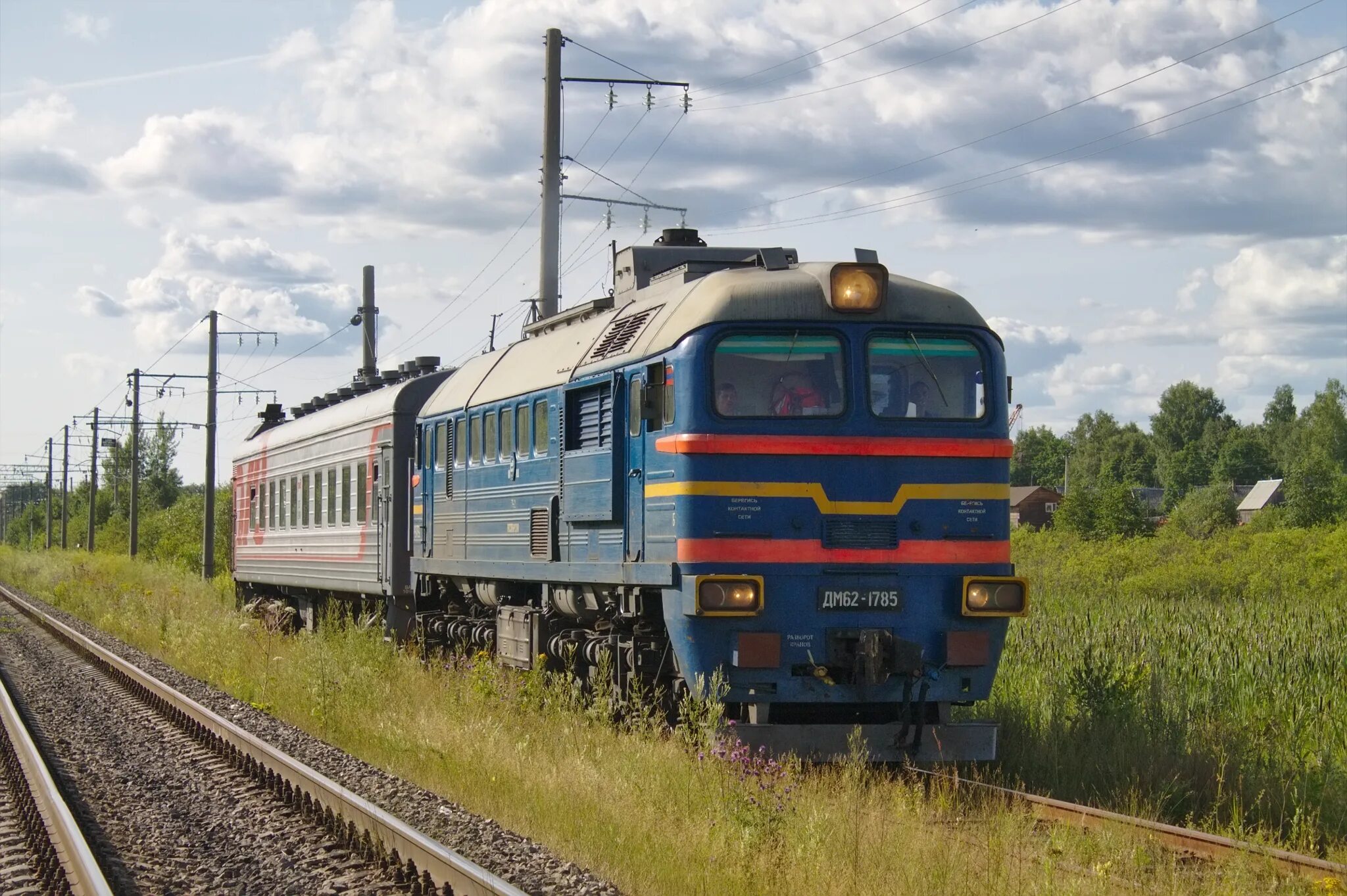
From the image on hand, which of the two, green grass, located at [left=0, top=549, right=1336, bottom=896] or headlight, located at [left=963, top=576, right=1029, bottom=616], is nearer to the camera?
green grass, located at [left=0, top=549, right=1336, bottom=896]

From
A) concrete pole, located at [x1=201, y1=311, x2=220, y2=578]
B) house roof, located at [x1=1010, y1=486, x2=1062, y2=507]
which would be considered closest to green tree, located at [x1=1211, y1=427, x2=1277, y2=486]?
house roof, located at [x1=1010, y1=486, x2=1062, y2=507]

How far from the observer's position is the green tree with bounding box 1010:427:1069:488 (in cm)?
14725

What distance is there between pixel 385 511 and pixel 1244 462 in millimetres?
124308

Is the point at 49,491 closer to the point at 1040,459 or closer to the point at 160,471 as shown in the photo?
the point at 160,471

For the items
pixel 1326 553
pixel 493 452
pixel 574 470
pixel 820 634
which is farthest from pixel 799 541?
pixel 1326 553

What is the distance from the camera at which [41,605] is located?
1513 inches

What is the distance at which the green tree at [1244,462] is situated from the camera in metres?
132

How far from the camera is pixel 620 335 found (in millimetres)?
11672

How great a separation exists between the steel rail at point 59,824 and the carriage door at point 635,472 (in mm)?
4025

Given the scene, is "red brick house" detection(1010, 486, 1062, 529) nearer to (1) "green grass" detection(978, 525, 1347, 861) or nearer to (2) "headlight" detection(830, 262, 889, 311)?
(1) "green grass" detection(978, 525, 1347, 861)

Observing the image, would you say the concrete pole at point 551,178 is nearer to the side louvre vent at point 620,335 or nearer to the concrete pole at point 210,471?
the side louvre vent at point 620,335

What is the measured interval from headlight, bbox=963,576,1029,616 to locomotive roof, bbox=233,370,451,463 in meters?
9.76

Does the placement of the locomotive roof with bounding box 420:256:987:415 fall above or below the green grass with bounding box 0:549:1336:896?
above

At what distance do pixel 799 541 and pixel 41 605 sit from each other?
3305cm
